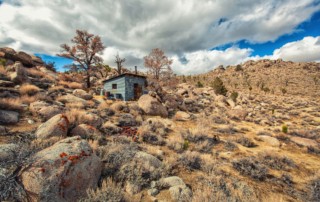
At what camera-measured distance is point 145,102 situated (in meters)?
14.0

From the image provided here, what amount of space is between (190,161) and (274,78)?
60048mm

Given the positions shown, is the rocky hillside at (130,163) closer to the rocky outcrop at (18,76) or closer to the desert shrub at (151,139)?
the desert shrub at (151,139)

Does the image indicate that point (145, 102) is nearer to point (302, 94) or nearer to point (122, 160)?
point (122, 160)

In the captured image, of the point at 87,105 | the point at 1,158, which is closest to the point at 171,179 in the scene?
the point at 1,158

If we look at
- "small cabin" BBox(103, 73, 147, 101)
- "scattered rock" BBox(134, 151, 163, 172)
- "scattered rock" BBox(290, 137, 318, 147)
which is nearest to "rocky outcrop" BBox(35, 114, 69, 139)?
"scattered rock" BBox(134, 151, 163, 172)

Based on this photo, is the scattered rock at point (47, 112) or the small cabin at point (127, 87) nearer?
the scattered rock at point (47, 112)

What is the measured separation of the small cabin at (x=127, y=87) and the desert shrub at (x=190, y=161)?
13.1m

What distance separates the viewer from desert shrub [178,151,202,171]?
5.59 meters

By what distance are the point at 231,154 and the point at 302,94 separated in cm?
4485

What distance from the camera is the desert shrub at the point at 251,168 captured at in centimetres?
566

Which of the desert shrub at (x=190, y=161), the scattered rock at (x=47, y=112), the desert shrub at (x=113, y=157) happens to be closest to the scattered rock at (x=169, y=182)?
the desert shrub at (x=190, y=161)

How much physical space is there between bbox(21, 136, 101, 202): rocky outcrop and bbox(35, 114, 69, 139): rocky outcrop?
1808 mm

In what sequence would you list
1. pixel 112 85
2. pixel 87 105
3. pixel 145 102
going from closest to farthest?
pixel 87 105, pixel 145 102, pixel 112 85

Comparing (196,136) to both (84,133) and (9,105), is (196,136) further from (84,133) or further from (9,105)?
(9,105)
